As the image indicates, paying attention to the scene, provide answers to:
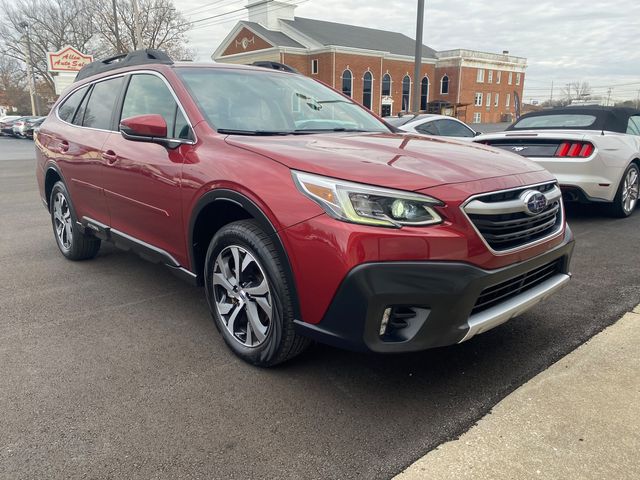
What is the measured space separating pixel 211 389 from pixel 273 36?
52.5m

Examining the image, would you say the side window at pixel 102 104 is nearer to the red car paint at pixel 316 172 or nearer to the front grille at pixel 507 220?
the red car paint at pixel 316 172

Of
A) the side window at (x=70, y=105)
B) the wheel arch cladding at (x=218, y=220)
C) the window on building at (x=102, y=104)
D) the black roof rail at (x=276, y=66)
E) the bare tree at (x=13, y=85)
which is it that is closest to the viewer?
the wheel arch cladding at (x=218, y=220)

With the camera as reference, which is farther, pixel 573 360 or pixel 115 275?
pixel 115 275

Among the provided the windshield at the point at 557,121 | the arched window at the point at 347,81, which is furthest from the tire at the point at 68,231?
the arched window at the point at 347,81

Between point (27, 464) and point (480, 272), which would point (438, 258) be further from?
point (27, 464)

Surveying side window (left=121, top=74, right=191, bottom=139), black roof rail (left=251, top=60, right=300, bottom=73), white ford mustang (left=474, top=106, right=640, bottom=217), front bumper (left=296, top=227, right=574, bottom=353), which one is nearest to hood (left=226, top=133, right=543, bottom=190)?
front bumper (left=296, top=227, right=574, bottom=353)

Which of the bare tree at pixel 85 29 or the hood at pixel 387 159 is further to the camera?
the bare tree at pixel 85 29

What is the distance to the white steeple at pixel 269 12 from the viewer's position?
51.0 meters

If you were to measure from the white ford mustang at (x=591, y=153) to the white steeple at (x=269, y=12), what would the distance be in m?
49.8

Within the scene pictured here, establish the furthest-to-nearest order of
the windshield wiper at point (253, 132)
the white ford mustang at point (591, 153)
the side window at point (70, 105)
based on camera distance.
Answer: the white ford mustang at point (591, 153), the side window at point (70, 105), the windshield wiper at point (253, 132)

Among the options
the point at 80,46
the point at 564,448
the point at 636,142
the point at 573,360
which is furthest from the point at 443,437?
the point at 80,46

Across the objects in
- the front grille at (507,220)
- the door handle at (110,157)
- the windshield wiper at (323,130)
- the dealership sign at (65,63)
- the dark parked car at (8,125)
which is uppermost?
the dealership sign at (65,63)

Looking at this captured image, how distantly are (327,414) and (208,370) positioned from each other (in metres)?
0.81

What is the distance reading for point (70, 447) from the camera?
222 cm
